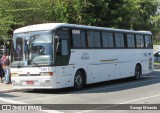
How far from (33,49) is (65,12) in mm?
13926

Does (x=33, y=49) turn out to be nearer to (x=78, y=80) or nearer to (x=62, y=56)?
(x=62, y=56)

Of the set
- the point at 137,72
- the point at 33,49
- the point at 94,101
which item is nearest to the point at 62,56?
the point at 33,49

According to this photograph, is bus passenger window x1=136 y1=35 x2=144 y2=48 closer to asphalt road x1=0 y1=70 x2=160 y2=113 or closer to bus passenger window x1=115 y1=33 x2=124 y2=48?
bus passenger window x1=115 y1=33 x2=124 y2=48

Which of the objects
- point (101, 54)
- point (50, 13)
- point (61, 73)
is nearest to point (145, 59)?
point (101, 54)

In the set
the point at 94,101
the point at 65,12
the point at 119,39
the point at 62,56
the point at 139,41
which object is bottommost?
the point at 94,101

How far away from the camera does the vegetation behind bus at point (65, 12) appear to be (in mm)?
28297

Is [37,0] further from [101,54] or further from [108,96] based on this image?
[108,96]

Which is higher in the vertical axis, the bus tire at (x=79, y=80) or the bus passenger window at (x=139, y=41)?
the bus passenger window at (x=139, y=41)

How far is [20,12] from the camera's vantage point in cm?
2881

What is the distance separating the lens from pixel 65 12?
30.8 meters

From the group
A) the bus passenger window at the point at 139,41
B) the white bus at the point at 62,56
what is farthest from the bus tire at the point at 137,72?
the white bus at the point at 62,56

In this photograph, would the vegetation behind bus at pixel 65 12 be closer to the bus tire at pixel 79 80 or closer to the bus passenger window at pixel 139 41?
the bus passenger window at pixel 139 41

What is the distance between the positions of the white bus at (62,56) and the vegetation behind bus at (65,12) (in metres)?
8.18

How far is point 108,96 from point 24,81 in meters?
3.82
